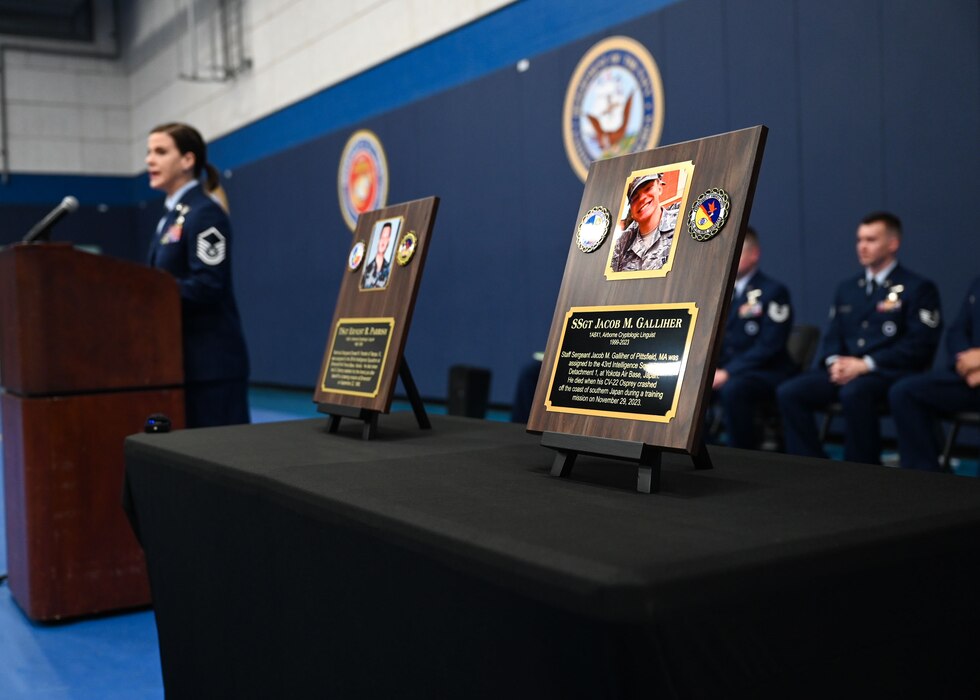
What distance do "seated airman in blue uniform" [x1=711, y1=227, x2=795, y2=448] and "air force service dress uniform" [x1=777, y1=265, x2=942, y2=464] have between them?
0.18m

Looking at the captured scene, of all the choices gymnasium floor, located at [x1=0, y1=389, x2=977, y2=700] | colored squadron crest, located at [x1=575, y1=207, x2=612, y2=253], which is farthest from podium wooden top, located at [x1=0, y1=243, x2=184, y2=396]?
colored squadron crest, located at [x1=575, y1=207, x2=612, y2=253]

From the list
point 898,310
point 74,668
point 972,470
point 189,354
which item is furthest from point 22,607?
point 972,470

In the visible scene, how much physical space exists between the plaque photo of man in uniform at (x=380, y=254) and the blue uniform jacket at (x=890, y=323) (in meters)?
2.40

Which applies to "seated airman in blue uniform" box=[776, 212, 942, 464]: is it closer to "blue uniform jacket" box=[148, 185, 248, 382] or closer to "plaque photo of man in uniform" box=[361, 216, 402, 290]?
"blue uniform jacket" box=[148, 185, 248, 382]

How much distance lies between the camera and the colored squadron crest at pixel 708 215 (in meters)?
1.02

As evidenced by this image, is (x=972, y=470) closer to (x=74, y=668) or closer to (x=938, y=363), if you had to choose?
(x=938, y=363)

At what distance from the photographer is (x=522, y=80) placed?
5.99 metres

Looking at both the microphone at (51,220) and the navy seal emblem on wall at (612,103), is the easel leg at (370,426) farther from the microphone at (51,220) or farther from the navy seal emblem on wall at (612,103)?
the navy seal emblem on wall at (612,103)

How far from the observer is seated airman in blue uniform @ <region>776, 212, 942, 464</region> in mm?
3354

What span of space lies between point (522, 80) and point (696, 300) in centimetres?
525

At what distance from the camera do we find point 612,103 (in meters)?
5.26

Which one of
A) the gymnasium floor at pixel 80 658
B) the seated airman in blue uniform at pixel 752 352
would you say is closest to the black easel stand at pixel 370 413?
the gymnasium floor at pixel 80 658

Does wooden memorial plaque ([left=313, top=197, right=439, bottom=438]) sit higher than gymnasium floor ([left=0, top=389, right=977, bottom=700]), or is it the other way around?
wooden memorial plaque ([left=313, top=197, right=439, bottom=438])

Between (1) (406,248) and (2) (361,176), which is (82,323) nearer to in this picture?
(1) (406,248)
